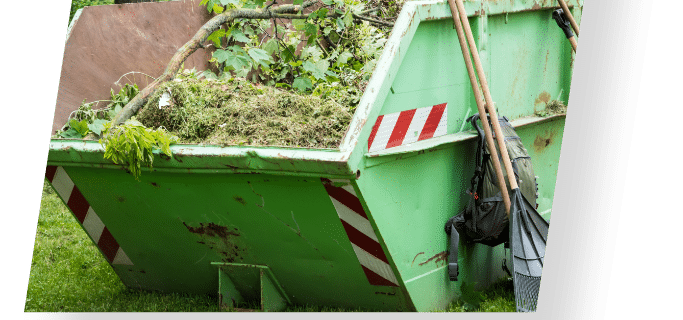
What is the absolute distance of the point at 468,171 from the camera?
3760 millimetres

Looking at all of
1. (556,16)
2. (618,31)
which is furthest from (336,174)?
(556,16)

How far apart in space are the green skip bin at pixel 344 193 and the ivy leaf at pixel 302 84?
513 millimetres

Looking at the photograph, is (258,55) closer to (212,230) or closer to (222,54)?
(222,54)

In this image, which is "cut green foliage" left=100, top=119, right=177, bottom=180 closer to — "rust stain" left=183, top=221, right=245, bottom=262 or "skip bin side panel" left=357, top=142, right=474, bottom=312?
"rust stain" left=183, top=221, right=245, bottom=262

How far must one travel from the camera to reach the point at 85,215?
3857 mm

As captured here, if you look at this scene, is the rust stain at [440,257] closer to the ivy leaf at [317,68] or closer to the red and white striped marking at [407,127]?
the red and white striped marking at [407,127]

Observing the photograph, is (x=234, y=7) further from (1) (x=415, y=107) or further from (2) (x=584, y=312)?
(2) (x=584, y=312)

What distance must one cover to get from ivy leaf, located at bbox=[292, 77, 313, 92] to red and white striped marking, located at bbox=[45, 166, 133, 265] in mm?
1095

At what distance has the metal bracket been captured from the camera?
3.66m

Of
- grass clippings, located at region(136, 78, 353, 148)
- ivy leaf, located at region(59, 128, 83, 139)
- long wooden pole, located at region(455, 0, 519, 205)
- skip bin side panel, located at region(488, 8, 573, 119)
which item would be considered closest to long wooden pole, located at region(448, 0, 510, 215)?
long wooden pole, located at region(455, 0, 519, 205)

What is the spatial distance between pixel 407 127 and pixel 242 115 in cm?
68

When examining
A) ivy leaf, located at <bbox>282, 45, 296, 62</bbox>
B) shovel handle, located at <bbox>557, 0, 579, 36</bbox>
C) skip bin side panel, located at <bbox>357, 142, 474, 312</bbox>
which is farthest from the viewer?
shovel handle, located at <bbox>557, 0, 579, 36</bbox>

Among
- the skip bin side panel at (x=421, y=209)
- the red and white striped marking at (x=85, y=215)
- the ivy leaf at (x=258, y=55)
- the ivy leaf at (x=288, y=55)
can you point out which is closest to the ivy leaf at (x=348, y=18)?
the ivy leaf at (x=288, y=55)

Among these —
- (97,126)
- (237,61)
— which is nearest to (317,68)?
(237,61)
